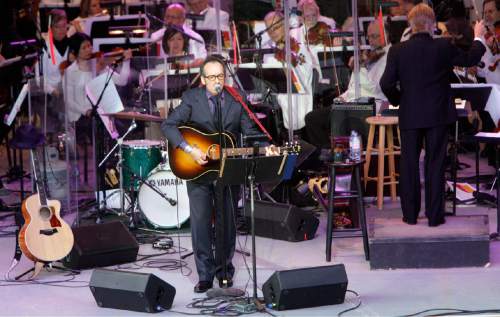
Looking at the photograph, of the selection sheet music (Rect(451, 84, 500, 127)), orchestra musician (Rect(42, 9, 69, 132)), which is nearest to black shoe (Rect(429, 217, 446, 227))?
sheet music (Rect(451, 84, 500, 127))

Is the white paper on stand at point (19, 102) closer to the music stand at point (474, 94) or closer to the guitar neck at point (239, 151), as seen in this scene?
the guitar neck at point (239, 151)

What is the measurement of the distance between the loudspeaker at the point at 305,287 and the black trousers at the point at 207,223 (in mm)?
643

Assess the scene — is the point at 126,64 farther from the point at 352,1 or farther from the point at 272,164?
the point at 272,164

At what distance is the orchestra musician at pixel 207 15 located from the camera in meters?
11.8

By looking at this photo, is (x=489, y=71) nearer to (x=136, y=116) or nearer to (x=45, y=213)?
(x=136, y=116)

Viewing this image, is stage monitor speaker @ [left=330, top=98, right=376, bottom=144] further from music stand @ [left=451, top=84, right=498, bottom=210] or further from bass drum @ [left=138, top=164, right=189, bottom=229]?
bass drum @ [left=138, top=164, right=189, bottom=229]

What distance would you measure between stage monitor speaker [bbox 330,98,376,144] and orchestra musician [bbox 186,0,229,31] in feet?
5.46

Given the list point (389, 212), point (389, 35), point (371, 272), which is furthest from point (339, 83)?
point (371, 272)

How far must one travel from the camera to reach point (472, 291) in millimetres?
7539

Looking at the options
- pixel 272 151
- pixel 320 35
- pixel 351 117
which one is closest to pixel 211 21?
pixel 320 35

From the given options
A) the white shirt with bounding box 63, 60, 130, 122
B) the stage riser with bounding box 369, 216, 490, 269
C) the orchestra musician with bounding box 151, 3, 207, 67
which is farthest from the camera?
the white shirt with bounding box 63, 60, 130, 122

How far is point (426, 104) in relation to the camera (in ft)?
27.9

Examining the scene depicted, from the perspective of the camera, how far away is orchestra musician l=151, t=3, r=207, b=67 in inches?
468

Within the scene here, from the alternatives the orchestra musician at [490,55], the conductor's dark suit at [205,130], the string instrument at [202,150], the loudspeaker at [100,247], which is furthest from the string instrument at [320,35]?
the string instrument at [202,150]
